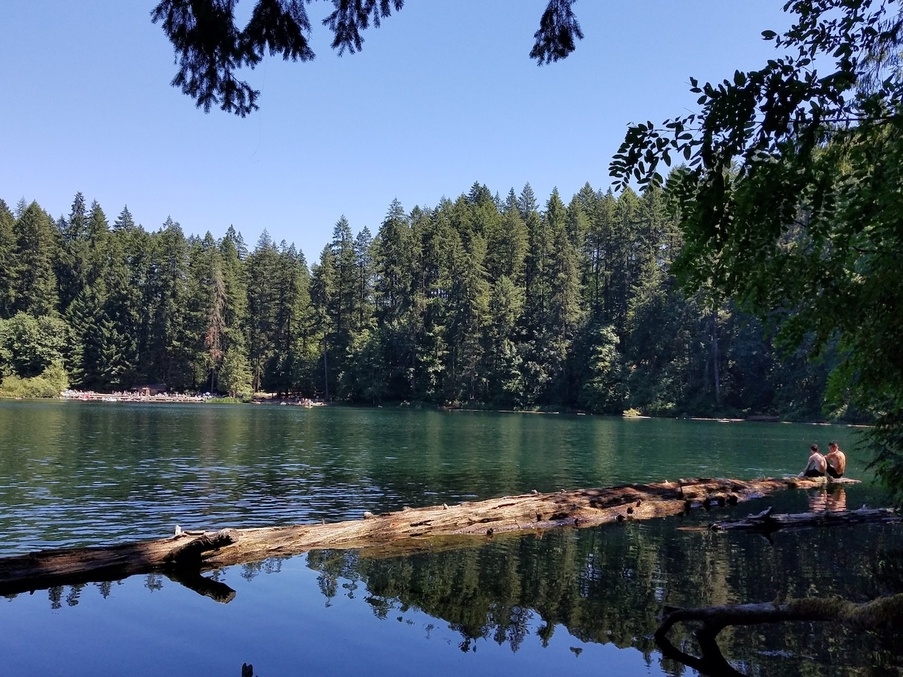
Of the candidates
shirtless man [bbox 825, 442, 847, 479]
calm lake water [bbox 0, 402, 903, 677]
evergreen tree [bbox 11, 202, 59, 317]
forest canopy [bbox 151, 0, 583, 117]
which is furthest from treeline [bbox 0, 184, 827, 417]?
forest canopy [bbox 151, 0, 583, 117]

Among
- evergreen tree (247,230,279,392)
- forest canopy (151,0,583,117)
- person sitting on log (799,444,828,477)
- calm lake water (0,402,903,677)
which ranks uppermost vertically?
evergreen tree (247,230,279,392)

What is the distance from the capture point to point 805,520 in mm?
16234

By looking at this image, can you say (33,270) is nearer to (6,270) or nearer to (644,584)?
(6,270)

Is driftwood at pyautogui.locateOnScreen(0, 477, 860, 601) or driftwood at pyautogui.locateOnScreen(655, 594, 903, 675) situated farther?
driftwood at pyautogui.locateOnScreen(0, 477, 860, 601)

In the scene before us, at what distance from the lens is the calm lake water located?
814 cm

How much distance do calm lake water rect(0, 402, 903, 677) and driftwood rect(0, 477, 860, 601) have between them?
331 millimetres

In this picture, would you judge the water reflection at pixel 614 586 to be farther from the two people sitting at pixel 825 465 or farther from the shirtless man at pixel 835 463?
the shirtless man at pixel 835 463

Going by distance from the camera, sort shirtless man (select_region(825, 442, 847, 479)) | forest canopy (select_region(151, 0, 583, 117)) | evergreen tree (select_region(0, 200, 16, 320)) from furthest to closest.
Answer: evergreen tree (select_region(0, 200, 16, 320)) → shirtless man (select_region(825, 442, 847, 479)) → forest canopy (select_region(151, 0, 583, 117))

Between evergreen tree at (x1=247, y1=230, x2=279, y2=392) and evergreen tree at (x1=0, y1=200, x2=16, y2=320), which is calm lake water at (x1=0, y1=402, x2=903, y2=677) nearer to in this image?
evergreen tree at (x1=247, y1=230, x2=279, y2=392)

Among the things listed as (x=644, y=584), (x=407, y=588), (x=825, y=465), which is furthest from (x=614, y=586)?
(x=825, y=465)

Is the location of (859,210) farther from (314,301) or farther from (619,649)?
(314,301)

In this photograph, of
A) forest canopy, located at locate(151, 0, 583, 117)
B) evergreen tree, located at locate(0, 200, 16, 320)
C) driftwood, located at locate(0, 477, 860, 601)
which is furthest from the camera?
evergreen tree, located at locate(0, 200, 16, 320)

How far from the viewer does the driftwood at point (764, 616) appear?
22.0 ft

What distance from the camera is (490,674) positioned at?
7797mm
